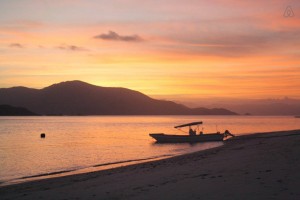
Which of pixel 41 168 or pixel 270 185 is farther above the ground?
pixel 270 185

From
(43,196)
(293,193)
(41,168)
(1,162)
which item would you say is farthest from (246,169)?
(1,162)

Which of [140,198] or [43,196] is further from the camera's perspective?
[43,196]

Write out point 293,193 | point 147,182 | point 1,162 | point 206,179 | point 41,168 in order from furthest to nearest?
point 1,162, point 41,168, point 147,182, point 206,179, point 293,193

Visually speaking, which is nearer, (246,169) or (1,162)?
(246,169)

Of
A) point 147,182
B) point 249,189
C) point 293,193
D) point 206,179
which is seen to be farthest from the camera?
point 147,182

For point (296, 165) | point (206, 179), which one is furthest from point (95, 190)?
point (296, 165)

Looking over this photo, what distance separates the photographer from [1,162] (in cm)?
3281

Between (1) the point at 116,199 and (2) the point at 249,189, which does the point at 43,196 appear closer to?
(1) the point at 116,199

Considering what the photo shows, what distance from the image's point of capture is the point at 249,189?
1070 cm

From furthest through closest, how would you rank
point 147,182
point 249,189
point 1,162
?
point 1,162 → point 147,182 → point 249,189

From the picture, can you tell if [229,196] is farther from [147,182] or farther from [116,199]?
[147,182]

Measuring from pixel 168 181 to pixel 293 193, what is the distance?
17.3 ft

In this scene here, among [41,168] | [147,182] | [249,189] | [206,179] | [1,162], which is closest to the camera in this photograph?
[249,189]

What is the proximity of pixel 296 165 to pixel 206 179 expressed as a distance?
172 inches
